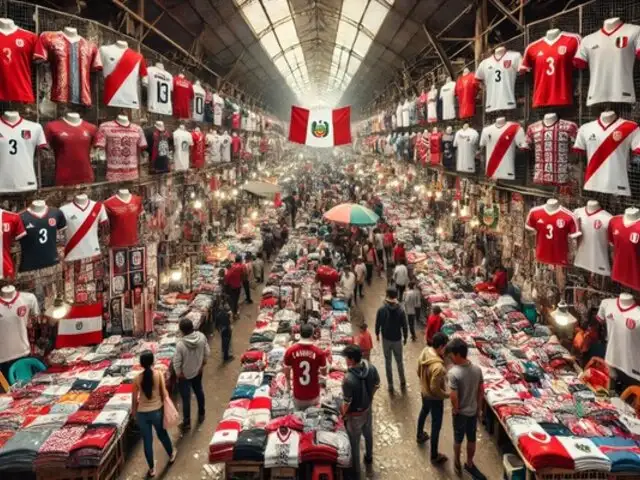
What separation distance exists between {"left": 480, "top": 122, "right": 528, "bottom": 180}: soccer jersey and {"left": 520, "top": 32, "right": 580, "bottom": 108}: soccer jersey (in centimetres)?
104

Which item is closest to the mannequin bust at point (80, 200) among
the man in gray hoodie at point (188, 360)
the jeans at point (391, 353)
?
the man in gray hoodie at point (188, 360)

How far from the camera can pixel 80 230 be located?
6891 millimetres

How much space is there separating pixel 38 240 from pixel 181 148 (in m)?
4.52

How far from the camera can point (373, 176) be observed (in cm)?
2950

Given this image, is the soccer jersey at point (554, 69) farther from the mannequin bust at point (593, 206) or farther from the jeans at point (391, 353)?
the jeans at point (391, 353)

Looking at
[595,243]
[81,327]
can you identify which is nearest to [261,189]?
[81,327]

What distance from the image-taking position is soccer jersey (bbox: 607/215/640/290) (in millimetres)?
5207

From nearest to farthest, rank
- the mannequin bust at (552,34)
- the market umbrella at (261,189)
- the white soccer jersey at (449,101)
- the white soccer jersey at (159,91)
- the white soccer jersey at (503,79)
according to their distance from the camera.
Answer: the mannequin bust at (552,34) < the white soccer jersey at (503,79) < the white soccer jersey at (159,91) < the white soccer jersey at (449,101) < the market umbrella at (261,189)

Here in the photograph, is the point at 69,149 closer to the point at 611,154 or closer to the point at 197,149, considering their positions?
the point at 197,149

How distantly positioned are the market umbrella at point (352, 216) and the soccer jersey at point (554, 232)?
14.8 feet

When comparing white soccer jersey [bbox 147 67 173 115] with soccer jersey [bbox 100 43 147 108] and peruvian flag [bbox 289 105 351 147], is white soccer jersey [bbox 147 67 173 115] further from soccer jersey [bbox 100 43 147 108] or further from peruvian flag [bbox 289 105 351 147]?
peruvian flag [bbox 289 105 351 147]

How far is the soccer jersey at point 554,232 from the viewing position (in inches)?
252

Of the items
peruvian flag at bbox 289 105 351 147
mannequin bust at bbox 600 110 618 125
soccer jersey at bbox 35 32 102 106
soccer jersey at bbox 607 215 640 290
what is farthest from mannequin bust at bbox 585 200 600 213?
peruvian flag at bbox 289 105 351 147

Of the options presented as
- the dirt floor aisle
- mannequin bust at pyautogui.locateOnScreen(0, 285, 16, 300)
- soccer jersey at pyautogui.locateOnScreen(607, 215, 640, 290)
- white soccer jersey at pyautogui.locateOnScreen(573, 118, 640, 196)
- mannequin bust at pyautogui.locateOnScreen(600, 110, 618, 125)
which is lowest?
the dirt floor aisle
